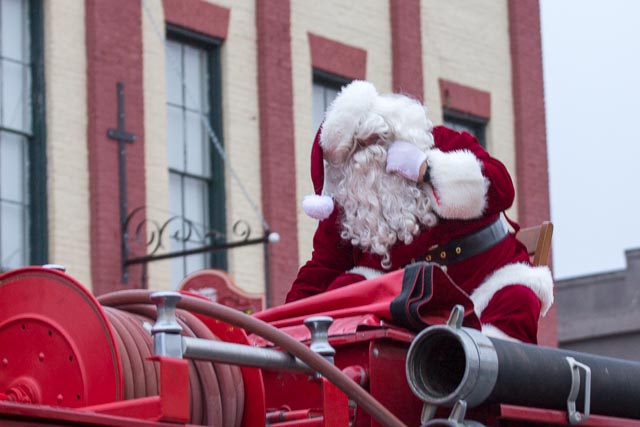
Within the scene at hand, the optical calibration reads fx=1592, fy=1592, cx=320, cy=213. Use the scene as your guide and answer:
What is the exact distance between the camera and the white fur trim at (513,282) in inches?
231

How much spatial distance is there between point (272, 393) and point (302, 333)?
0.24 meters

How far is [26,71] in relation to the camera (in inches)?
508

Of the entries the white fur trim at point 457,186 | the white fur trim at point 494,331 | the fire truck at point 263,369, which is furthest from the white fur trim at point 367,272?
the fire truck at point 263,369

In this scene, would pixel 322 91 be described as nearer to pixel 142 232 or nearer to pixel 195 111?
pixel 195 111

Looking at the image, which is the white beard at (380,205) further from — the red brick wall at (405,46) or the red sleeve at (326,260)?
the red brick wall at (405,46)

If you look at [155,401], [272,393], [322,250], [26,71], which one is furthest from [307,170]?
[155,401]

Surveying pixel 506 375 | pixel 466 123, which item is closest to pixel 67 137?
pixel 466 123

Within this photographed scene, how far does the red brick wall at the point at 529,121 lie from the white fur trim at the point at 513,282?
12.0 meters

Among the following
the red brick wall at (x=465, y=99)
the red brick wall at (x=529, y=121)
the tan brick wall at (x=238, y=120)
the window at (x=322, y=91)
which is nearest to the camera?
the tan brick wall at (x=238, y=120)

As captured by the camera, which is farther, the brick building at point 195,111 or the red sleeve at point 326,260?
the brick building at point 195,111

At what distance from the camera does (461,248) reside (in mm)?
6023

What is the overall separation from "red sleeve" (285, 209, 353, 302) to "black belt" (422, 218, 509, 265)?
1.33 ft

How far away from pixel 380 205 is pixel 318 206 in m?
0.24

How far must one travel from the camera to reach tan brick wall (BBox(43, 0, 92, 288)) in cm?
1278
